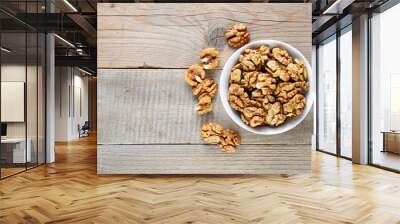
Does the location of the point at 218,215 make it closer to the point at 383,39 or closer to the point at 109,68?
the point at 109,68

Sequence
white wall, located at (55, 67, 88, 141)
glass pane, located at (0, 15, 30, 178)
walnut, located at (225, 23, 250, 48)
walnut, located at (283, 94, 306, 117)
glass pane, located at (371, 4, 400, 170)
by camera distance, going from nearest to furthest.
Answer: walnut, located at (283, 94, 306, 117) < walnut, located at (225, 23, 250, 48) < glass pane, located at (0, 15, 30, 178) < glass pane, located at (371, 4, 400, 170) < white wall, located at (55, 67, 88, 141)

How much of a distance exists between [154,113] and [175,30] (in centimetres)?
79

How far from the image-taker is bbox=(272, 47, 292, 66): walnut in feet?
9.86

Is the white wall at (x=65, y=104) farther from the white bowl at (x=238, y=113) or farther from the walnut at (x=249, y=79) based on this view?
the walnut at (x=249, y=79)

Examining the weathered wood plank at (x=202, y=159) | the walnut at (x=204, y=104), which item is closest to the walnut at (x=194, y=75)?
the walnut at (x=204, y=104)

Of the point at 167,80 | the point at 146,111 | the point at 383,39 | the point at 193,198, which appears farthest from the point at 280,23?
the point at 383,39

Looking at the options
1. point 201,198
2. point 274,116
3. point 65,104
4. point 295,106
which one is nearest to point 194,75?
point 274,116

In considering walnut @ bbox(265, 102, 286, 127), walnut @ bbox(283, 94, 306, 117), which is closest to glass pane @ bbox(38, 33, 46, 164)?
walnut @ bbox(265, 102, 286, 127)

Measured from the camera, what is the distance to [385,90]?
565cm

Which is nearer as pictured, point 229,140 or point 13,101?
point 229,140

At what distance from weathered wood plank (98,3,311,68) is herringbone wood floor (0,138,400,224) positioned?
121cm

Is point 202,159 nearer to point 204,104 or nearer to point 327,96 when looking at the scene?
point 204,104

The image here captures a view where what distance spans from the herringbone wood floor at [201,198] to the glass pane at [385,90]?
2.34ft

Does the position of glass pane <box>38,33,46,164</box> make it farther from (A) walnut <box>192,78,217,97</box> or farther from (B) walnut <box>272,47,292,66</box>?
(B) walnut <box>272,47,292,66</box>
